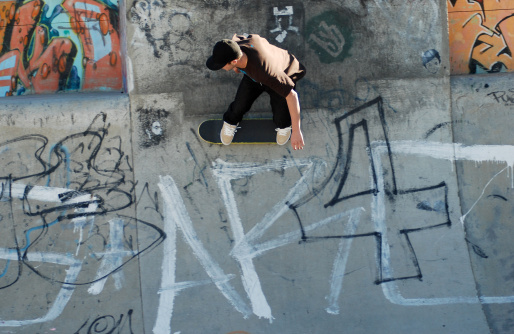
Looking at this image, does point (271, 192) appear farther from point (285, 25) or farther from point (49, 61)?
point (49, 61)

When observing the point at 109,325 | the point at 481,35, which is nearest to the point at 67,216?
the point at 109,325

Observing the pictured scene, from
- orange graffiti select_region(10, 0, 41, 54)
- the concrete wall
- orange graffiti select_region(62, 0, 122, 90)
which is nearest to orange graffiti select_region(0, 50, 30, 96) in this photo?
orange graffiti select_region(10, 0, 41, 54)

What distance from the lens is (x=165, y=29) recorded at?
5152 millimetres

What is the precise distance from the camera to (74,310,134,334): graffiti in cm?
477

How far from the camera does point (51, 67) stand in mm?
5480

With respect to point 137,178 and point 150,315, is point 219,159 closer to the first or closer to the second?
point 137,178

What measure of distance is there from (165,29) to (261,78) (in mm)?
1537

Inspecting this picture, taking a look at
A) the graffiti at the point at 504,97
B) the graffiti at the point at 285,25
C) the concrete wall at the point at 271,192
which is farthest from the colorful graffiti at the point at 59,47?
the graffiti at the point at 504,97

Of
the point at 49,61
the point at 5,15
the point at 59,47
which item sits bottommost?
the point at 49,61

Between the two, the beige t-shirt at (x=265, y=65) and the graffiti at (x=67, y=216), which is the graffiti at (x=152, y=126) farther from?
the beige t-shirt at (x=265, y=65)

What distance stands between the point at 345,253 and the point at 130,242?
2.13 meters

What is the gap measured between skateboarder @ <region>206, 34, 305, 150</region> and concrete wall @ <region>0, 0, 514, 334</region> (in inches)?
13.7

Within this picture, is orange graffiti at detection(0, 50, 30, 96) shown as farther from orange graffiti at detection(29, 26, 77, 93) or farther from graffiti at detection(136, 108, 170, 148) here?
graffiti at detection(136, 108, 170, 148)

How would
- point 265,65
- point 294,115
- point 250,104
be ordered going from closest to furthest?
point 265,65, point 294,115, point 250,104
